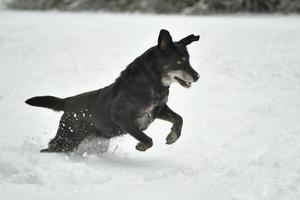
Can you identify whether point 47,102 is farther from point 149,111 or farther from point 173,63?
point 173,63

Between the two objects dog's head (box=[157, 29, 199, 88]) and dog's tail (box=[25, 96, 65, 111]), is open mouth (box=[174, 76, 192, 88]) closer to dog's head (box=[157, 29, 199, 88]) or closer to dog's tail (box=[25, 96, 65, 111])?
dog's head (box=[157, 29, 199, 88])

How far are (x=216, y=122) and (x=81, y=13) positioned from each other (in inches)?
688

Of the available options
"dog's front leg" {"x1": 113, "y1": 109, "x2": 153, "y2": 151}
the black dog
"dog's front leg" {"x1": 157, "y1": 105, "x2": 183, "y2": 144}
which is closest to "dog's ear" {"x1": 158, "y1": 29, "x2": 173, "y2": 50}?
the black dog

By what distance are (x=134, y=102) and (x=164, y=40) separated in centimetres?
77

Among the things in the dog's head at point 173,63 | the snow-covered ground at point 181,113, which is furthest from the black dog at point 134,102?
the snow-covered ground at point 181,113

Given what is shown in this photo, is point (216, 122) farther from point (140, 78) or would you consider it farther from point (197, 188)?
point (197, 188)

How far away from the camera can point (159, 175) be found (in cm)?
486

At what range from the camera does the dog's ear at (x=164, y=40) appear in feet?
18.5

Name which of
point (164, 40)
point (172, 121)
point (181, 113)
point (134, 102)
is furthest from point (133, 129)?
point (181, 113)

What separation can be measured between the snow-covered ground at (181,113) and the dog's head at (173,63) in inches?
35.5

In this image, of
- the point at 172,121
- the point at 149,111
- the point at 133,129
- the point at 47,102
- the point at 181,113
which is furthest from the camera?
the point at 181,113

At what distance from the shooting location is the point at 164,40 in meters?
5.71

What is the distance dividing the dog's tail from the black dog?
0.01m

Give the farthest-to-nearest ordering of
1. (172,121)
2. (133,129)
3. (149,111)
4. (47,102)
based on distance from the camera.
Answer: (47,102) → (172,121) → (149,111) → (133,129)
